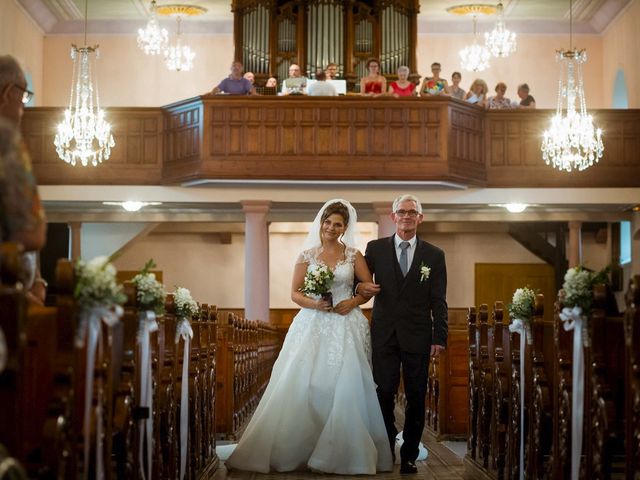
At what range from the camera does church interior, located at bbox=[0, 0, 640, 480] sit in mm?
4637

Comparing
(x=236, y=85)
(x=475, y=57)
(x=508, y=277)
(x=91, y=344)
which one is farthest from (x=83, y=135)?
→ (x=91, y=344)

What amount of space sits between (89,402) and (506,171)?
1412cm

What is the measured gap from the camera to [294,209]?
64.9 ft

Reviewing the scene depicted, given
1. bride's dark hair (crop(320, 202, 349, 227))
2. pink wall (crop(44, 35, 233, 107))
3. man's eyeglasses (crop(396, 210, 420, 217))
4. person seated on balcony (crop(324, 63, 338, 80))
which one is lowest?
man's eyeglasses (crop(396, 210, 420, 217))

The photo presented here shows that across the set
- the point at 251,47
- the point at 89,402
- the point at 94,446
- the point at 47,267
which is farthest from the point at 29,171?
the point at 47,267

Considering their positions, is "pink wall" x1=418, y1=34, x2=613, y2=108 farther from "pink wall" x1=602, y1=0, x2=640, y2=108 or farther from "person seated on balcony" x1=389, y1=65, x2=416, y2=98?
"person seated on balcony" x1=389, y1=65, x2=416, y2=98

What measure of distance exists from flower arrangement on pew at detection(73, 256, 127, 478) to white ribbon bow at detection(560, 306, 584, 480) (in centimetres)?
219

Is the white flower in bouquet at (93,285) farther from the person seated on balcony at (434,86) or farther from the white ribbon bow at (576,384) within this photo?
the person seated on balcony at (434,86)

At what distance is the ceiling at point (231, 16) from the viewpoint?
70.0 ft

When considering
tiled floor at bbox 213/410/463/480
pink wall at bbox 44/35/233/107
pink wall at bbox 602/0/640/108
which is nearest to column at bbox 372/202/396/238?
pink wall at bbox 602/0/640/108

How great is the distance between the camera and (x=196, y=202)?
→ 1786 centimetres

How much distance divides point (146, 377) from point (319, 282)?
2857mm

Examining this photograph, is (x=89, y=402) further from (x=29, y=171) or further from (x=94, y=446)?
(x=29, y=171)

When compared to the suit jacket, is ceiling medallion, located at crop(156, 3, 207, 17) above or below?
above
